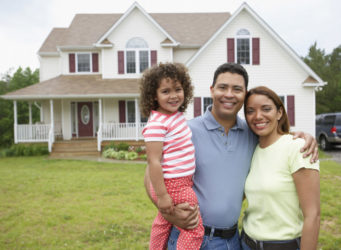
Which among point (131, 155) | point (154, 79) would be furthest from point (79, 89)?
point (154, 79)

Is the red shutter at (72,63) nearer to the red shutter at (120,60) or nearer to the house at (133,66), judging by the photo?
the house at (133,66)

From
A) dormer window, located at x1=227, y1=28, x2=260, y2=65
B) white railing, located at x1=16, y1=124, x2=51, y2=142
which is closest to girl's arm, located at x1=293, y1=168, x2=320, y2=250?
dormer window, located at x1=227, y1=28, x2=260, y2=65

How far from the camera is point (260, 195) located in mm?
2158

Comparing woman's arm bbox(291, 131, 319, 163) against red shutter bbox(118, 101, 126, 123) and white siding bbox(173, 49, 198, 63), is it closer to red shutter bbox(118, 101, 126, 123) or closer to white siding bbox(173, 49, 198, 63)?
red shutter bbox(118, 101, 126, 123)

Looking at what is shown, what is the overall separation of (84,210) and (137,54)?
43.8 ft

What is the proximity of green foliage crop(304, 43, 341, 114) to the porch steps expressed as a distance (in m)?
29.7

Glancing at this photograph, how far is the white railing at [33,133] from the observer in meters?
17.6

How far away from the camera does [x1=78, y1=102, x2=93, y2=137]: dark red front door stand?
19234 mm

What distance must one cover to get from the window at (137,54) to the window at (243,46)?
217 inches

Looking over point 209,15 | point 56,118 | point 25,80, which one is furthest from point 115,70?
point 25,80

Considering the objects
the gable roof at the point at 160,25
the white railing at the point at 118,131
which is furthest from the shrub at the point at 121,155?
the gable roof at the point at 160,25

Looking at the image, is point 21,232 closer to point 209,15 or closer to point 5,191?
point 5,191

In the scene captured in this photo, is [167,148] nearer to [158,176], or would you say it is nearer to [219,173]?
[158,176]

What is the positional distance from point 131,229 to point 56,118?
15.7m
